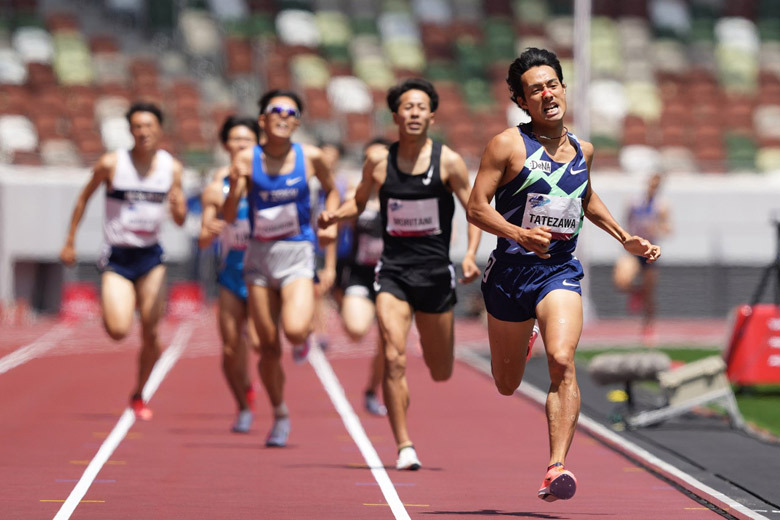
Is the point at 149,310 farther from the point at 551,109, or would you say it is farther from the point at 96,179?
the point at 551,109

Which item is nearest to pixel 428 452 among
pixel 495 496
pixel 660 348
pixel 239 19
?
pixel 495 496

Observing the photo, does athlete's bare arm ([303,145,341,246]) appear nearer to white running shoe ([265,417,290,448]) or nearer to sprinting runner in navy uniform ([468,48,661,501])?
white running shoe ([265,417,290,448])

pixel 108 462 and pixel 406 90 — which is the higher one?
pixel 406 90

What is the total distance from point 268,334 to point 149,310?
156 centimetres

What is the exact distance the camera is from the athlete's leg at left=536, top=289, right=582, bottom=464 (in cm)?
770

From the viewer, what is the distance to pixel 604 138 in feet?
103

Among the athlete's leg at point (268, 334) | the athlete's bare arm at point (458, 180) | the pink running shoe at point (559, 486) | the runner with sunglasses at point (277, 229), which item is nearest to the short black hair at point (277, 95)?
the runner with sunglasses at point (277, 229)

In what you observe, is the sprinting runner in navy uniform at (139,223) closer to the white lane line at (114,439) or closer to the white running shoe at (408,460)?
the white lane line at (114,439)

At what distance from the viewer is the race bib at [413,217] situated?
33.2ft

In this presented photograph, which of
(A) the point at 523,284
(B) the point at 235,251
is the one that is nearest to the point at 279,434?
(B) the point at 235,251

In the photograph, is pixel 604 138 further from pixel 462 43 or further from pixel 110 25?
pixel 110 25

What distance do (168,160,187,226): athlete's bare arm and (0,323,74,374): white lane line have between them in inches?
205

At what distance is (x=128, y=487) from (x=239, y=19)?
26698 millimetres

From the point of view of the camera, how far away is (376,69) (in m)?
33.9
